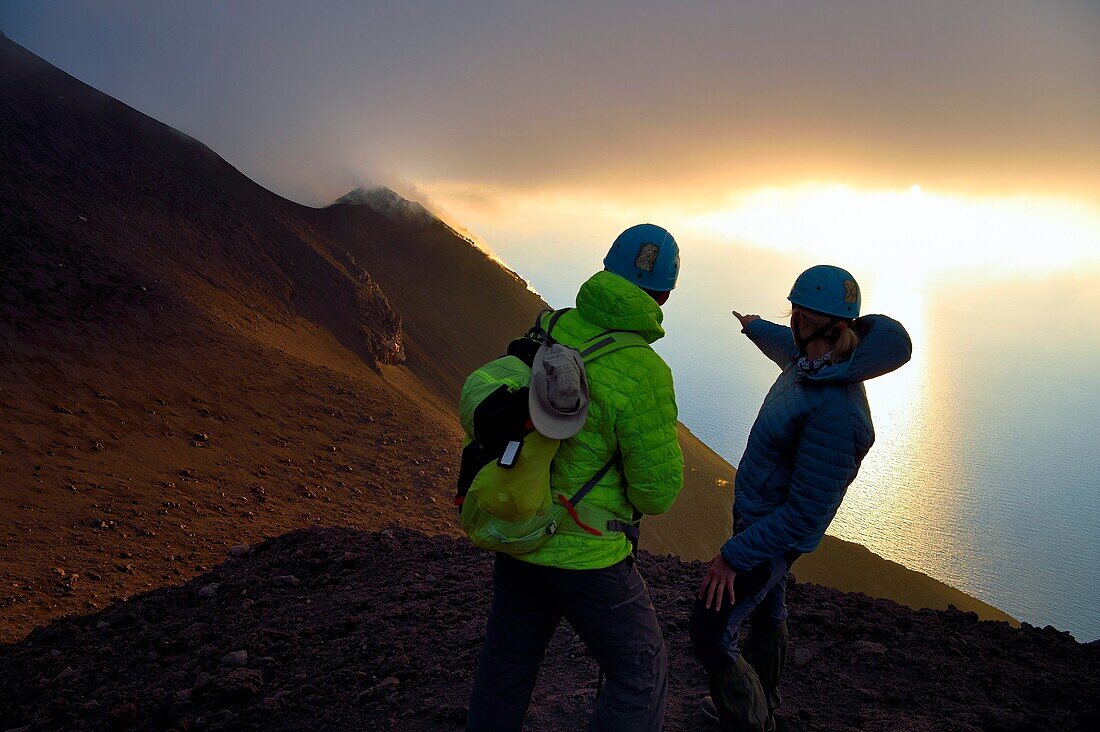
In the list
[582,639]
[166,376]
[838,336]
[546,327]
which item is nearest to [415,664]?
[582,639]

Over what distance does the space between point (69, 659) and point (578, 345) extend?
18.0ft

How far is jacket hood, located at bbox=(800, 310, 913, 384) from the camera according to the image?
2.99m

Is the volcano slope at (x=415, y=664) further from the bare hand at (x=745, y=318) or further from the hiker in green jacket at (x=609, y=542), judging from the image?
the bare hand at (x=745, y=318)

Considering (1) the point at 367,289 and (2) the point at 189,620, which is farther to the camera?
(1) the point at 367,289

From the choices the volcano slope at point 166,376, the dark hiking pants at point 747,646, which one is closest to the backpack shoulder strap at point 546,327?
the dark hiking pants at point 747,646

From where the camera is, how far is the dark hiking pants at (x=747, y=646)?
131 inches

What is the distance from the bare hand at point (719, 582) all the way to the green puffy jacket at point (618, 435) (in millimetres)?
792

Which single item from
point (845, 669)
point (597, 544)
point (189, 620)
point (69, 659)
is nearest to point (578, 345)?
point (597, 544)

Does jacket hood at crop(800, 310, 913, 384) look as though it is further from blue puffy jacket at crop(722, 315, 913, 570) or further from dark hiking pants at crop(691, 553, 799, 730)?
dark hiking pants at crop(691, 553, 799, 730)

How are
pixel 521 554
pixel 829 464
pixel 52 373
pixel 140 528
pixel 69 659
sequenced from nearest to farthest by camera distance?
pixel 521 554 → pixel 829 464 → pixel 69 659 → pixel 140 528 → pixel 52 373

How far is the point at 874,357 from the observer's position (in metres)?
2.99

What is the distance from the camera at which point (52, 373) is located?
12477 mm

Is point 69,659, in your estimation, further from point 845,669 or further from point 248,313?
point 248,313

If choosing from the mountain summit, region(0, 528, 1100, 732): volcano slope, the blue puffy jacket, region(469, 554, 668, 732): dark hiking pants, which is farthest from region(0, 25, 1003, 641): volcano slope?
the mountain summit
